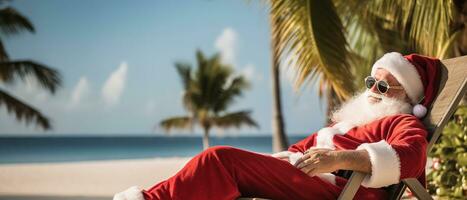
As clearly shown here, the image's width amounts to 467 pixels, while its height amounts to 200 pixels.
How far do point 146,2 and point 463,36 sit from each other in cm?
7571

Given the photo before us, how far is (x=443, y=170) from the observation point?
4723 millimetres

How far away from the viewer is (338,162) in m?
2.63

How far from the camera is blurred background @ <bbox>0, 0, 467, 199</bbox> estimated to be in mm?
6086

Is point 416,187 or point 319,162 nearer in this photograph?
point 319,162

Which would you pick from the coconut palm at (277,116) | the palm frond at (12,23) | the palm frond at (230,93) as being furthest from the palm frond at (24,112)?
the palm frond at (230,93)

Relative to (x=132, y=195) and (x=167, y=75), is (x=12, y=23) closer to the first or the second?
(x=132, y=195)

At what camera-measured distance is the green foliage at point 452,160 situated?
4.43 m

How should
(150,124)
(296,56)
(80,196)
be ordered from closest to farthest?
1. (296,56)
2. (80,196)
3. (150,124)

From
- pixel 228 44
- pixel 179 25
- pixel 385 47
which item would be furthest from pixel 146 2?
pixel 385 47

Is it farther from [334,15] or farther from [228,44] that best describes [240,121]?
[228,44]

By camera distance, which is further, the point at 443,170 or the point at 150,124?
the point at 150,124

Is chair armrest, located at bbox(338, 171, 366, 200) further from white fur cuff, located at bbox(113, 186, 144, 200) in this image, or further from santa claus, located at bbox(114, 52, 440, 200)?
white fur cuff, located at bbox(113, 186, 144, 200)

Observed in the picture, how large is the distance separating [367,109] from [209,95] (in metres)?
18.7

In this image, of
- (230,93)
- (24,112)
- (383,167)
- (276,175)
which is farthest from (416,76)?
(230,93)
